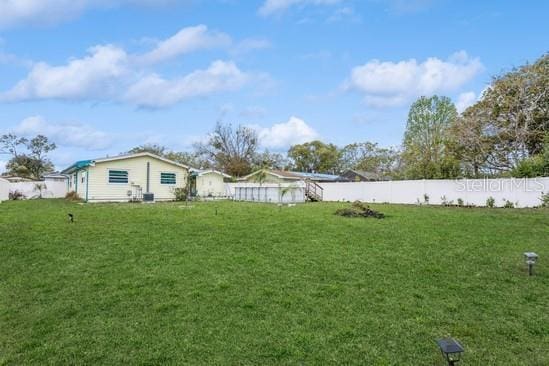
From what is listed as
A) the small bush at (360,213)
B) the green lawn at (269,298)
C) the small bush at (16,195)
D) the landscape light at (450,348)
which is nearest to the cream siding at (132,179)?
the small bush at (16,195)

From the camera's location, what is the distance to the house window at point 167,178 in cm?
2081

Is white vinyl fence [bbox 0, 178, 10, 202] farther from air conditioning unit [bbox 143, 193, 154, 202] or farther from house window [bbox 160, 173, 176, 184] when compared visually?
house window [bbox 160, 173, 176, 184]

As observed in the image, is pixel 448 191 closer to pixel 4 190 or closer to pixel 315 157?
pixel 4 190

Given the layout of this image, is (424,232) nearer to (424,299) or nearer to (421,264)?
(421,264)

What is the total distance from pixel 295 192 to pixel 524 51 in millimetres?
14474

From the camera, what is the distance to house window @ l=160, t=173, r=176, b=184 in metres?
20.8

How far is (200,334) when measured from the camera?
327cm

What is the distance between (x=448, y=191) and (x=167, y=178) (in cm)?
1561

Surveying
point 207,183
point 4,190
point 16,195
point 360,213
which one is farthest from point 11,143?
point 360,213

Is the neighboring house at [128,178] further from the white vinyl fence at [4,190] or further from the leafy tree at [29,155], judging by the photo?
the leafy tree at [29,155]

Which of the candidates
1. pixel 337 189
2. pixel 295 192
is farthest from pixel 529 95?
pixel 295 192

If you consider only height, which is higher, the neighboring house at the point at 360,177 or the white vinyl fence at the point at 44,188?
the neighboring house at the point at 360,177

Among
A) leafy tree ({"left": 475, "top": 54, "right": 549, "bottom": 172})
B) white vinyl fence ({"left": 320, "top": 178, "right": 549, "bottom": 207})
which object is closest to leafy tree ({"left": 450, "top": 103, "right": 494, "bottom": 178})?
leafy tree ({"left": 475, "top": 54, "right": 549, "bottom": 172})

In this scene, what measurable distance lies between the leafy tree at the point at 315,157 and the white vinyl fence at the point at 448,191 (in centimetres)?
2241
